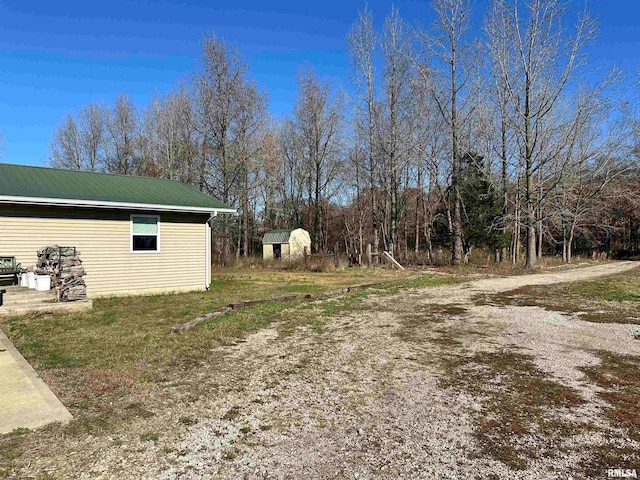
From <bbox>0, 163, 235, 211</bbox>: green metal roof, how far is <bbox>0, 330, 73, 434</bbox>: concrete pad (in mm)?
5986

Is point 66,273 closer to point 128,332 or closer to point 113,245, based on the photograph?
point 113,245

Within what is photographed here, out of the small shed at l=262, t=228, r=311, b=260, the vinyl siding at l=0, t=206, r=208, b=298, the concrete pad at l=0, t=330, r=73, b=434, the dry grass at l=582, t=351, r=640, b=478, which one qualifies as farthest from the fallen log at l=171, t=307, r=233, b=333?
the small shed at l=262, t=228, r=311, b=260

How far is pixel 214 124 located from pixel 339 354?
68.9ft

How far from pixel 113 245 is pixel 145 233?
848mm

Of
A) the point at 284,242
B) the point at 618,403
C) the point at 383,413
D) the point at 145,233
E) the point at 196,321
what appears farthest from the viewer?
the point at 284,242

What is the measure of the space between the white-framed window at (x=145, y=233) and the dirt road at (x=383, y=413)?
241 inches

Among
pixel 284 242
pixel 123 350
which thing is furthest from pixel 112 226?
pixel 284 242

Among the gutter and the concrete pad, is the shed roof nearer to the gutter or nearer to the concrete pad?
the gutter

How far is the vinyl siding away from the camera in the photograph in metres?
9.03

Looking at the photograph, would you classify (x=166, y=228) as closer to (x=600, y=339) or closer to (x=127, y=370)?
(x=127, y=370)

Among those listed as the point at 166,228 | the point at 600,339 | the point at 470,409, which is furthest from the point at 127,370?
the point at 166,228

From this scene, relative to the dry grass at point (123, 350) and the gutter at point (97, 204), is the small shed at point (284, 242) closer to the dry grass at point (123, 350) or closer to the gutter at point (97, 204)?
the gutter at point (97, 204)

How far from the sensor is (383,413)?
327cm

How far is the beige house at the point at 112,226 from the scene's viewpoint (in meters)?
9.04
